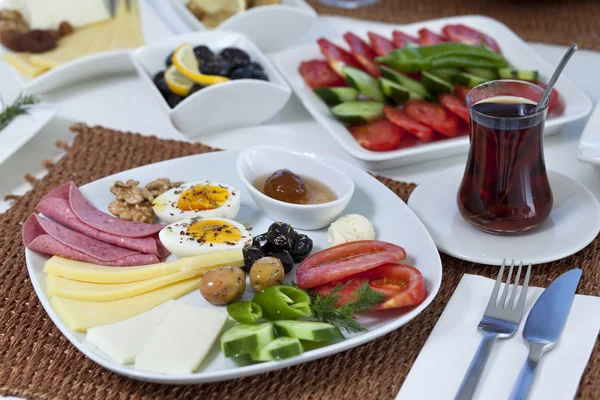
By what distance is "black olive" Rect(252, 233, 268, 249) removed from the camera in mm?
1565

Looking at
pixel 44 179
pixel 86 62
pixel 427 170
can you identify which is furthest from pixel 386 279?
pixel 86 62

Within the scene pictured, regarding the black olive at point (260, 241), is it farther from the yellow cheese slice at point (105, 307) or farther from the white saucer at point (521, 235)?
the white saucer at point (521, 235)

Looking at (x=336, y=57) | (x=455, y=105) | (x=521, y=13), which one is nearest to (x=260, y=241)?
(x=455, y=105)

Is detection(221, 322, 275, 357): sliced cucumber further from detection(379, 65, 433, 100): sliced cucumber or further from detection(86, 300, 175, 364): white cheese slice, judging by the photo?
detection(379, 65, 433, 100): sliced cucumber

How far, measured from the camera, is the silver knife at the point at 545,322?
1249 mm

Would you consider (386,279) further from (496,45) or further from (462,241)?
(496,45)

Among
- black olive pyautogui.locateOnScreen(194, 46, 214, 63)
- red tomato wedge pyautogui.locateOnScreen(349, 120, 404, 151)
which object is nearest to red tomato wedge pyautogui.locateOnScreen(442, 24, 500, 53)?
red tomato wedge pyautogui.locateOnScreen(349, 120, 404, 151)

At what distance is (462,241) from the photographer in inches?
64.6

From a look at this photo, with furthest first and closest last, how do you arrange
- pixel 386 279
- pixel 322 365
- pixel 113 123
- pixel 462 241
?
1. pixel 113 123
2. pixel 462 241
3. pixel 386 279
4. pixel 322 365

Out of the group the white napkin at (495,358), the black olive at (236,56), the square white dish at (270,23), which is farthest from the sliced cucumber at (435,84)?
the white napkin at (495,358)

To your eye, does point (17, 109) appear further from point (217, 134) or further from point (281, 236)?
point (281, 236)

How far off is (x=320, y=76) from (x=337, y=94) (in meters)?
0.17

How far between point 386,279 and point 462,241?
260 millimetres

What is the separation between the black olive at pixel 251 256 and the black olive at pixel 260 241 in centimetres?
2
